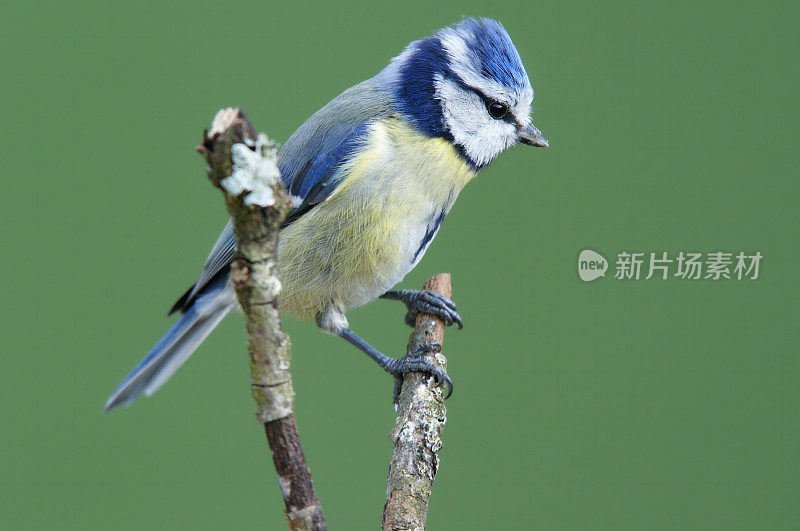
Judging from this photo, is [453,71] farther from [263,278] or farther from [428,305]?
[263,278]

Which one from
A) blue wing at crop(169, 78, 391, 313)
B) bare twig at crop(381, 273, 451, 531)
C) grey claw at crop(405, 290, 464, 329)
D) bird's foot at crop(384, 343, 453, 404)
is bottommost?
bare twig at crop(381, 273, 451, 531)

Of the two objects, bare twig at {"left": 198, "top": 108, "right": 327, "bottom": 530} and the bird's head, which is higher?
the bird's head

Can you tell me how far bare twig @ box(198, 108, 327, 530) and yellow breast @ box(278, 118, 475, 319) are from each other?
0.75m

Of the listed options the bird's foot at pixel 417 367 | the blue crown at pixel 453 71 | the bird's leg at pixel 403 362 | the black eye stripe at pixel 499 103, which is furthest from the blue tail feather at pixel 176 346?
the black eye stripe at pixel 499 103

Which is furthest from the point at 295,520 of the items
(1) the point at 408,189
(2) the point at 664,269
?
(2) the point at 664,269

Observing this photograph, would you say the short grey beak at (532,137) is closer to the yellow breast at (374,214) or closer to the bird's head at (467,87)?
the bird's head at (467,87)

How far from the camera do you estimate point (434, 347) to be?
1.87 m

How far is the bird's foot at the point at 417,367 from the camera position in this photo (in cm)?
178

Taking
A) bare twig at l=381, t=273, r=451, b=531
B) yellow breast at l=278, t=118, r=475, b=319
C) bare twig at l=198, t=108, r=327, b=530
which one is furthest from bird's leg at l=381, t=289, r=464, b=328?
bare twig at l=198, t=108, r=327, b=530

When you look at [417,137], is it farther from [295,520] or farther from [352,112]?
[295,520]

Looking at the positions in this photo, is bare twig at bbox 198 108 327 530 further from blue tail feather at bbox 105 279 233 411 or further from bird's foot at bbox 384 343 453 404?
blue tail feather at bbox 105 279 233 411

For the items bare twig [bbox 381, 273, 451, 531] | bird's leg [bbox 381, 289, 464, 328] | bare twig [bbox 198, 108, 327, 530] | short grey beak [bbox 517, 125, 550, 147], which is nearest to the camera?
bare twig [bbox 198, 108, 327, 530]

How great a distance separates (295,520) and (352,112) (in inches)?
45.0

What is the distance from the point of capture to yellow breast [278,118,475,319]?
1773mm
